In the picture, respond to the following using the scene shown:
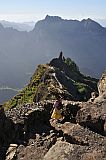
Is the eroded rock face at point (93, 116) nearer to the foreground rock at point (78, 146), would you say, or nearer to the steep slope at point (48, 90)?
the foreground rock at point (78, 146)

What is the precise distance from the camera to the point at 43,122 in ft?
123

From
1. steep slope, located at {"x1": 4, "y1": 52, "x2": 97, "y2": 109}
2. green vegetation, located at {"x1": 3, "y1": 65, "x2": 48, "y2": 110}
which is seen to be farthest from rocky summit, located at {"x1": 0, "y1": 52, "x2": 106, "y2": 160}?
green vegetation, located at {"x1": 3, "y1": 65, "x2": 48, "y2": 110}

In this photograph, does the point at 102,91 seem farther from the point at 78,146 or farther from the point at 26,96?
the point at 26,96

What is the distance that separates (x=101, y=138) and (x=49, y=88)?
37375 mm

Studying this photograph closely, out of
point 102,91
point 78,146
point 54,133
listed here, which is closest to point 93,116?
point 54,133

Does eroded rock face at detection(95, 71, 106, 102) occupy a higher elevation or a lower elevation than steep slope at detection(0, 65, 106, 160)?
higher

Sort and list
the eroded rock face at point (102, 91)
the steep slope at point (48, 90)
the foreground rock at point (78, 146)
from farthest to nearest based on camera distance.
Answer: the steep slope at point (48, 90)
the eroded rock face at point (102, 91)
the foreground rock at point (78, 146)

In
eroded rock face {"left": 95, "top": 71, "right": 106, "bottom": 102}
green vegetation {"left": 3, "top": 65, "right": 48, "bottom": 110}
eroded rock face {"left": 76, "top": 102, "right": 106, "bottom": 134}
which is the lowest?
green vegetation {"left": 3, "top": 65, "right": 48, "bottom": 110}

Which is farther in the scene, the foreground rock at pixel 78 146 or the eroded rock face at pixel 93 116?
the eroded rock face at pixel 93 116

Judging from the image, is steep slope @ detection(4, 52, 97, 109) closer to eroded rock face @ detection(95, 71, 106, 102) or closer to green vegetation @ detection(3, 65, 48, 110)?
green vegetation @ detection(3, 65, 48, 110)

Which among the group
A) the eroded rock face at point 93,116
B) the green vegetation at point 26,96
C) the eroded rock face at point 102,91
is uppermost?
the eroded rock face at point 102,91

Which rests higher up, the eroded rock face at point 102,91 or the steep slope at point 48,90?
the eroded rock face at point 102,91

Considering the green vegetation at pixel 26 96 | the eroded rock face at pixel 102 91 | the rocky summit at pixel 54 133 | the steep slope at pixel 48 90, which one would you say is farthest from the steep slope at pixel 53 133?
the green vegetation at pixel 26 96

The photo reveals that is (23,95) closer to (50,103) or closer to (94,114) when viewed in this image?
(50,103)
